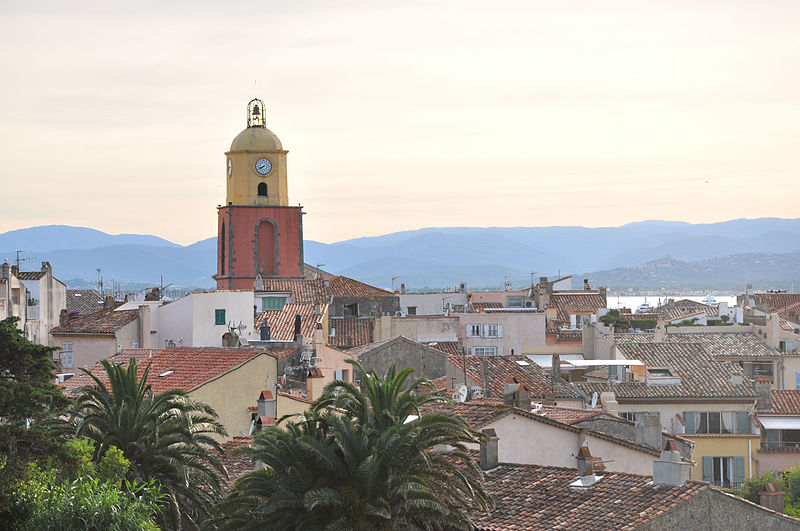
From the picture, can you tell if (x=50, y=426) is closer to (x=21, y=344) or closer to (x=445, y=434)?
(x=21, y=344)

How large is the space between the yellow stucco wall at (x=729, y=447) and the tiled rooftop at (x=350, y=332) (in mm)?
15415

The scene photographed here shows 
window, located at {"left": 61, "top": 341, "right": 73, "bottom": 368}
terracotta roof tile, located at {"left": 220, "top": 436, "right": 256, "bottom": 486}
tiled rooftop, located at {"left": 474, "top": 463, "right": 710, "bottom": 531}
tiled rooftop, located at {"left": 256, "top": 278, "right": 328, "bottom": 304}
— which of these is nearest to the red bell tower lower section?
tiled rooftop, located at {"left": 256, "top": 278, "right": 328, "bottom": 304}

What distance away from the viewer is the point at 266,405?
1160 inches

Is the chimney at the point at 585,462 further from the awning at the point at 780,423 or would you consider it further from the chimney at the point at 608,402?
the awning at the point at 780,423

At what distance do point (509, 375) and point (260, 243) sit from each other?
36.5m

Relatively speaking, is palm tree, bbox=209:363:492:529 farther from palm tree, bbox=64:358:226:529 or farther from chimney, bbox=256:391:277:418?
chimney, bbox=256:391:277:418

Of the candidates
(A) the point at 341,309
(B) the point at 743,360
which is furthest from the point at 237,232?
(B) the point at 743,360

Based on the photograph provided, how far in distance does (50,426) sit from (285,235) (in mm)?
Answer: 56438

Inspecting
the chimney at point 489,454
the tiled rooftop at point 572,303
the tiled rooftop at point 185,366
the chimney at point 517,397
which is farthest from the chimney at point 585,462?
the tiled rooftop at point 572,303

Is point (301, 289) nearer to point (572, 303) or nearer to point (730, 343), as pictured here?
point (730, 343)

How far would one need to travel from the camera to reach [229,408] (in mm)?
31281

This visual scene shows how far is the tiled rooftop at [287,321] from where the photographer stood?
46125mm

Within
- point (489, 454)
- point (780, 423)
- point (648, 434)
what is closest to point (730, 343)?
point (780, 423)

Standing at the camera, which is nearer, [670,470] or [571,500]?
[670,470]
